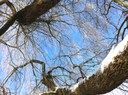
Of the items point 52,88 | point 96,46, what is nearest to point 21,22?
point 52,88

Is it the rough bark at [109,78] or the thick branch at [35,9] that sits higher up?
the thick branch at [35,9]

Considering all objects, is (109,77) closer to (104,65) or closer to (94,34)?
(104,65)

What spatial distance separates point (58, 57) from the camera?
6.59 m

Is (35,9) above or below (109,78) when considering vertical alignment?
above

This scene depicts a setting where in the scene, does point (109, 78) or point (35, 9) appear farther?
point (35, 9)

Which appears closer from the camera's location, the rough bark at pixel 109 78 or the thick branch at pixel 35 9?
the rough bark at pixel 109 78

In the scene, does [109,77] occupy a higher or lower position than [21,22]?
lower

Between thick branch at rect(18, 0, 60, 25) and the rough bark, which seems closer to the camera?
the rough bark

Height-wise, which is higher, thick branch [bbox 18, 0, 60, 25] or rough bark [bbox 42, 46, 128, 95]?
thick branch [bbox 18, 0, 60, 25]

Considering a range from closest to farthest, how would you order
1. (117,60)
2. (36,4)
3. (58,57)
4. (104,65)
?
(117,60), (104,65), (36,4), (58,57)

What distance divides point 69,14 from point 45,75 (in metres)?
1.67

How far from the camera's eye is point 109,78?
3.46 metres

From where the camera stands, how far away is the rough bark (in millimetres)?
3236

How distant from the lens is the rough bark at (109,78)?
10.6ft
